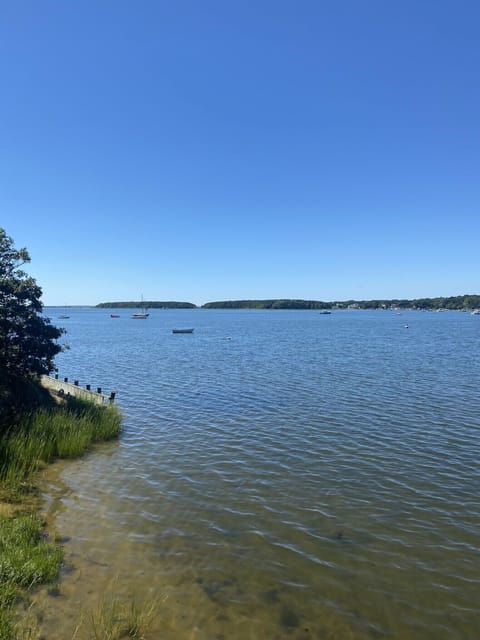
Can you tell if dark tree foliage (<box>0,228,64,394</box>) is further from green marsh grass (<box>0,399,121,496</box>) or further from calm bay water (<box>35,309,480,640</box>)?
calm bay water (<box>35,309,480,640</box>)

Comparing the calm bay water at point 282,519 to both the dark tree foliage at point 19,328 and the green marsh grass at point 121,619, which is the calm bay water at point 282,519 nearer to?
the green marsh grass at point 121,619

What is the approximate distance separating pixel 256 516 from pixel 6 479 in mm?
8037

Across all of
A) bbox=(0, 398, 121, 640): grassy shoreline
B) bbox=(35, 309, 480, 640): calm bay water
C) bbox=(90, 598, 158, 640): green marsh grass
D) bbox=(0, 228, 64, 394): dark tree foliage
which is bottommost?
bbox=(35, 309, 480, 640): calm bay water

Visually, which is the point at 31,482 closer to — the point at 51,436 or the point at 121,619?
the point at 51,436

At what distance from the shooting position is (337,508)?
42.2 ft

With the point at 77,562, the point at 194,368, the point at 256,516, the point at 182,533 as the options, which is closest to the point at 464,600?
the point at 256,516

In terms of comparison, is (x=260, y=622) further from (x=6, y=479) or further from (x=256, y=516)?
(x=6, y=479)

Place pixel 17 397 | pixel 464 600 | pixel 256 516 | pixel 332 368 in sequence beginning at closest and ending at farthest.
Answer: pixel 464 600 → pixel 256 516 → pixel 17 397 → pixel 332 368

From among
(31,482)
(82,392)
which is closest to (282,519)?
(31,482)

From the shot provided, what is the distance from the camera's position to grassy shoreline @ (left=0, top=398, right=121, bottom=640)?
814 cm

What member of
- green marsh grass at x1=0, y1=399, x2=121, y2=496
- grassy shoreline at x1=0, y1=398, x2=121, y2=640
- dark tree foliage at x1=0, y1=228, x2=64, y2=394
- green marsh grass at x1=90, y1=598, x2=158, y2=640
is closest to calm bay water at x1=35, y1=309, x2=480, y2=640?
green marsh grass at x1=90, y1=598, x2=158, y2=640

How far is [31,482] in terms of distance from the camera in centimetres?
1416

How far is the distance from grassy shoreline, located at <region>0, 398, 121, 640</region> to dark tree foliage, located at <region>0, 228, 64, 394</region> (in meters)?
2.37

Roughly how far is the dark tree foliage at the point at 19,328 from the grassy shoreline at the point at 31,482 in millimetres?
2369
